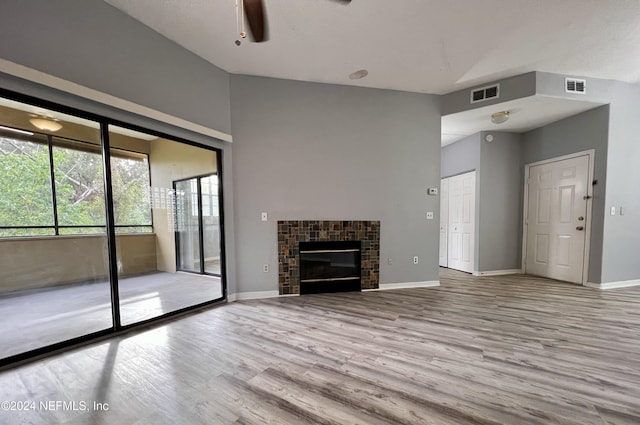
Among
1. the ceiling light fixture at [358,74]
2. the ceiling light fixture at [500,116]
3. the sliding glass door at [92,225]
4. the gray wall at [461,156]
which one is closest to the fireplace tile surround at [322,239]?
the sliding glass door at [92,225]

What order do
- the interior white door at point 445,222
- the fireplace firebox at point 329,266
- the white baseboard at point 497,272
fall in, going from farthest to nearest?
the interior white door at point 445,222
the white baseboard at point 497,272
the fireplace firebox at point 329,266

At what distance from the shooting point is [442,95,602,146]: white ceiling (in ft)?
11.6

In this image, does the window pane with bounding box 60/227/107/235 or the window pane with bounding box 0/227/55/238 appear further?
the window pane with bounding box 60/227/107/235

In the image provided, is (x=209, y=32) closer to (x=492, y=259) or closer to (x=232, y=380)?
(x=232, y=380)

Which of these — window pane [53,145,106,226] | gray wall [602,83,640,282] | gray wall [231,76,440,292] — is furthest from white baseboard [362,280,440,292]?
window pane [53,145,106,226]

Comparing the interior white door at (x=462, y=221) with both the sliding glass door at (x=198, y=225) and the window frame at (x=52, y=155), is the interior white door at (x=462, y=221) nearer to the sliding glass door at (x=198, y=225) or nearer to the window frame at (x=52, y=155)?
the sliding glass door at (x=198, y=225)

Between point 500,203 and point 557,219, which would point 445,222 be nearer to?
point 500,203

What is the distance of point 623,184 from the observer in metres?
3.72

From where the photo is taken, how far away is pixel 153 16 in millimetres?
2344

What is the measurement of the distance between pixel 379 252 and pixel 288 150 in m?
2.15

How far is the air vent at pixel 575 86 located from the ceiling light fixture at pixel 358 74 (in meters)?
2.90

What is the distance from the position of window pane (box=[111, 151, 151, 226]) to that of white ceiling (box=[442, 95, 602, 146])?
4.88 metres

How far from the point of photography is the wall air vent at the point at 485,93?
349cm

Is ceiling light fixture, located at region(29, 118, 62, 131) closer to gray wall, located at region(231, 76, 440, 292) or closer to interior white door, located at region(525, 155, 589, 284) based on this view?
gray wall, located at region(231, 76, 440, 292)
